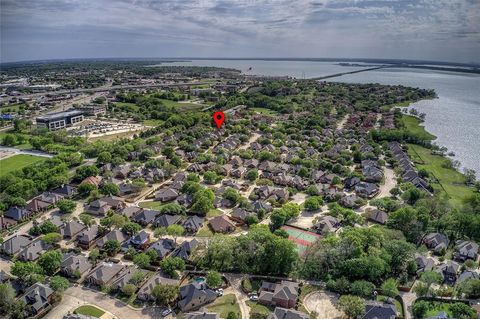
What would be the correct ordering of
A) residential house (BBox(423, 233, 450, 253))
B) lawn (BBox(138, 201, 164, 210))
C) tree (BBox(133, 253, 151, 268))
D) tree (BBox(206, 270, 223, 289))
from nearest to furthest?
1. tree (BBox(206, 270, 223, 289))
2. tree (BBox(133, 253, 151, 268))
3. residential house (BBox(423, 233, 450, 253))
4. lawn (BBox(138, 201, 164, 210))

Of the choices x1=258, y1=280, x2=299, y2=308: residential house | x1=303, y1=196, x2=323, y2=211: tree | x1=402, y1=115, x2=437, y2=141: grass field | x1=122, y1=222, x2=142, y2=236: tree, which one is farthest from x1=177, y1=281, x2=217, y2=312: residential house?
x1=402, y1=115, x2=437, y2=141: grass field

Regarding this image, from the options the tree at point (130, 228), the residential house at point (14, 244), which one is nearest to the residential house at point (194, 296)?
the tree at point (130, 228)

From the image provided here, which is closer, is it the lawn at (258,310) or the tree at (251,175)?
the lawn at (258,310)

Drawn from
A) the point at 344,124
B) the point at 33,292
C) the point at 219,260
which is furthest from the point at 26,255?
the point at 344,124

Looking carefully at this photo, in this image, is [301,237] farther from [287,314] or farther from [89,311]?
[89,311]

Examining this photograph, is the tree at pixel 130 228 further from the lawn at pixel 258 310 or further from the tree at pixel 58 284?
the lawn at pixel 258 310

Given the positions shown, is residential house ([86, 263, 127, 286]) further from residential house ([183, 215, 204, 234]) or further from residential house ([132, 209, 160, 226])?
residential house ([132, 209, 160, 226])
